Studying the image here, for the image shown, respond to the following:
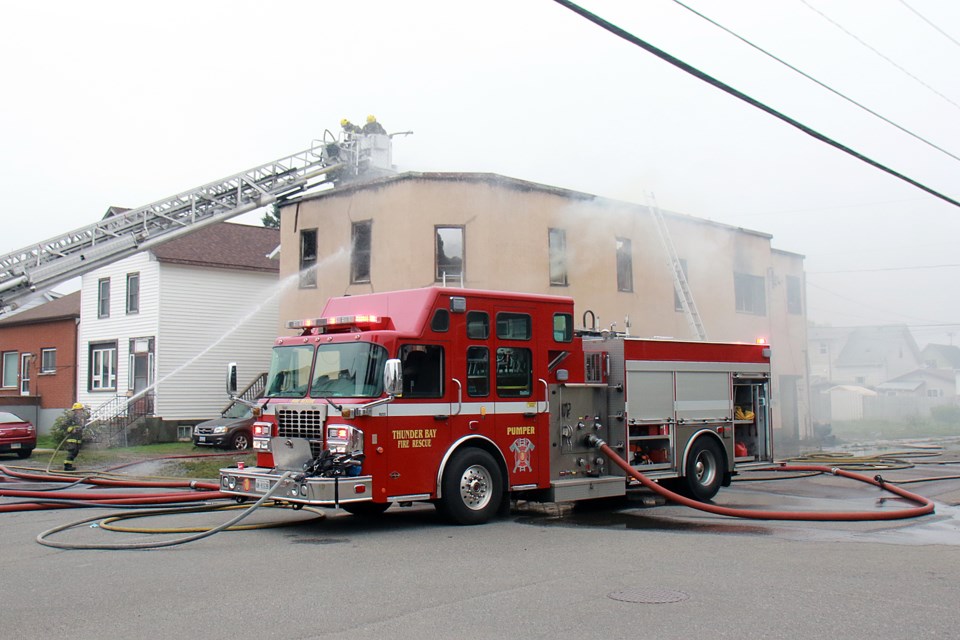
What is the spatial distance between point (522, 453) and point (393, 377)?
7.97ft

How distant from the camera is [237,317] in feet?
106

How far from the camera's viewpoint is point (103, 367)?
3294 centimetres

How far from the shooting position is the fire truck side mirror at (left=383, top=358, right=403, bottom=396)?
32.4ft

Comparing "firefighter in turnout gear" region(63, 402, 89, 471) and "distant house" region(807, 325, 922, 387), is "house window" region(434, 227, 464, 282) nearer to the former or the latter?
"firefighter in turnout gear" region(63, 402, 89, 471)

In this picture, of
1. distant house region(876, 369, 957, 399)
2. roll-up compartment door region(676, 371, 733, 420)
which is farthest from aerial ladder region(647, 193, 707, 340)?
distant house region(876, 369, 957, 399)

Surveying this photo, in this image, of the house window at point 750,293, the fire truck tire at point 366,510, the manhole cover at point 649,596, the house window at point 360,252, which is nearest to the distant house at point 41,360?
the house window at point 360,252

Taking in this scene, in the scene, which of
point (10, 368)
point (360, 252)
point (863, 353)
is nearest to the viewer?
point (360, 252)

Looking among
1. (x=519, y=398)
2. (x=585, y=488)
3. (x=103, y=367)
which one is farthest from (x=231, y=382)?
(x=103, y=367)

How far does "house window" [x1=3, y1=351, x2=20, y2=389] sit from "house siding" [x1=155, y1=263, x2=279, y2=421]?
11.5 metres

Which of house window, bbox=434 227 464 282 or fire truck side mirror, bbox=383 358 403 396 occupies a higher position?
house window, bbox=434 227 464 282

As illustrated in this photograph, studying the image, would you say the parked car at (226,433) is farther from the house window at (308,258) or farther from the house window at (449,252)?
the house window at (449,252)

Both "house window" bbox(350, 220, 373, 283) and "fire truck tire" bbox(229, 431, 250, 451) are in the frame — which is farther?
"fire truck tire" bbox(229, 431, 250, 451)

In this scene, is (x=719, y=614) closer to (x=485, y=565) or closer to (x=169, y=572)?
(x=485, y=565)

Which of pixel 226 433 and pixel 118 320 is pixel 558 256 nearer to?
pixel 226 433
